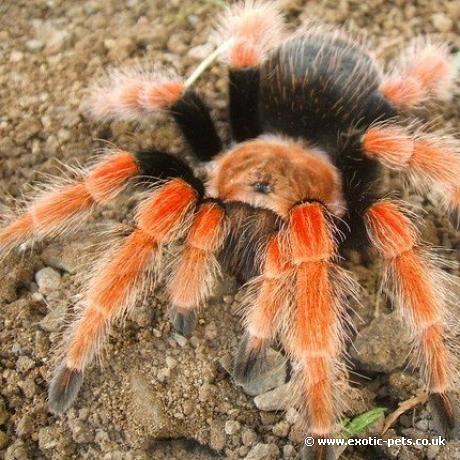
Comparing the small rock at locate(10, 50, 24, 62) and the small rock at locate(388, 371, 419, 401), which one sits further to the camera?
the small rock at locate(10, 50, 24, 62)

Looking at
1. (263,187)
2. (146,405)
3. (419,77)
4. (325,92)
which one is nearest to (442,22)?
(419,77)

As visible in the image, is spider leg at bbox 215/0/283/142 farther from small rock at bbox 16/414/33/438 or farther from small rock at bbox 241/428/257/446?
small rock at bbox 16/414/33/438

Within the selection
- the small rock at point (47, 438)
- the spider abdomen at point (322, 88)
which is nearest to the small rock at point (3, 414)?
the small rock at point (47, 438)

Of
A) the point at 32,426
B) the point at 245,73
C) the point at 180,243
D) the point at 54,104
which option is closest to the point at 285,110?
the point at 245,73

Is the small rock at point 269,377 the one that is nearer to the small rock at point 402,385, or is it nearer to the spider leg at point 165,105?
the small rock at point 402,385

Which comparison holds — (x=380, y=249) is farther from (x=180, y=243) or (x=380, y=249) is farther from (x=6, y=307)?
(x=6, y=307)

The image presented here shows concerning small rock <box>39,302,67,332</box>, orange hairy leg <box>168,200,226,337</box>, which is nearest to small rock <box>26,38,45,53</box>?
small rock <box>39,302,67,332</box>

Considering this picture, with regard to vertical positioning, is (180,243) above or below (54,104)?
below
